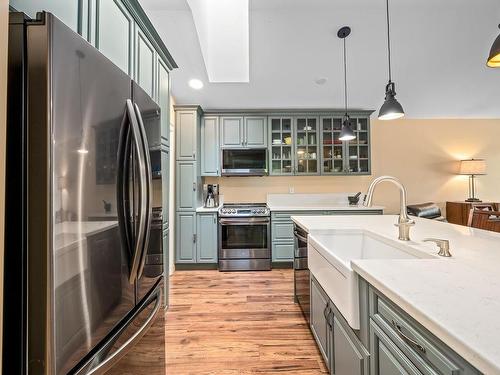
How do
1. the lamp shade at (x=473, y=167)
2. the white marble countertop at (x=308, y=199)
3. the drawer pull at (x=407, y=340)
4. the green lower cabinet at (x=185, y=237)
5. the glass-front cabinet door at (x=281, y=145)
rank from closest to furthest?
the drawer pull at (x=407, y=340)
the green lower cabinet at (x=185, y=237)
the glass-front cabinet door at (x=281, y=145)
the white marble countertop at (x=308, y=199)
the lamp shade at (x=473, y=167)

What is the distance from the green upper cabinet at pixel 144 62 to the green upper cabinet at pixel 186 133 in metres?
1.67

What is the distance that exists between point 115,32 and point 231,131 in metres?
2.62

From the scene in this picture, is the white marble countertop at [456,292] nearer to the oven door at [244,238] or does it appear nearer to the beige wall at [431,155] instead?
the oven door at [244,238]

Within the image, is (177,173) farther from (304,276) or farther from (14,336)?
(14,336)

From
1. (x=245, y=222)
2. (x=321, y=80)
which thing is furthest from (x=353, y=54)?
(x=245, y=222)

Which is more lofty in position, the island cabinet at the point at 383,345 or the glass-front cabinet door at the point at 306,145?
the glass-front cabinet door at the point at 306,145

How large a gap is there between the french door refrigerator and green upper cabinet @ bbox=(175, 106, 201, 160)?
9.43 ft

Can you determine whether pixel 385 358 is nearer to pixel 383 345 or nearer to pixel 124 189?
pixel 383 345

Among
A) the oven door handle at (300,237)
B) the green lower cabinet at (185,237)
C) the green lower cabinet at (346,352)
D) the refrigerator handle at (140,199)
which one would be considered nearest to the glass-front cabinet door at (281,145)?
the green lower cabinet at (185,237)

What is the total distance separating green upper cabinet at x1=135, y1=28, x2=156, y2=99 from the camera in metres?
1.86

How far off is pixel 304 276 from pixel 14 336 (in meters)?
1.94

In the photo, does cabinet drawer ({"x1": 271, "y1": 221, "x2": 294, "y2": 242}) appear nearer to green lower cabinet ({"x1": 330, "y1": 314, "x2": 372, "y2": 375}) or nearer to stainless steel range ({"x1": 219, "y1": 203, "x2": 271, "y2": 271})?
stainless steel range ({"x1": 219, "y1": 203, "x2": 271, "y2": 271})

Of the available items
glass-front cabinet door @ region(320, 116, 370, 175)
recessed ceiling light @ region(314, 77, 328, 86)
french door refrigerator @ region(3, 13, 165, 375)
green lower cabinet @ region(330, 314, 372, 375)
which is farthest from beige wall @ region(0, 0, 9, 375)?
glass-front cabinet door @ region(320, 116, 370, 175)

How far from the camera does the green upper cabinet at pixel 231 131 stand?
409 cm
